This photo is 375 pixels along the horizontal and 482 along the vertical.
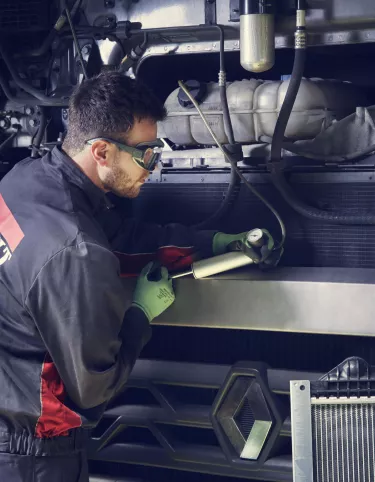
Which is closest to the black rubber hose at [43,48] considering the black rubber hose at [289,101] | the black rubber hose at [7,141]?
the black rubber hose at [7,141]

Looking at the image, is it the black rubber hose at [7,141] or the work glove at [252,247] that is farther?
the black rubber hose at [7,141]

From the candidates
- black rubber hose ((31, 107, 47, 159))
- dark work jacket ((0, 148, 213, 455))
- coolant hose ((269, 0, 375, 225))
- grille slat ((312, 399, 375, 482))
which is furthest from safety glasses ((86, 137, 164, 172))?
grille slat ((312, 399, 375, 482))

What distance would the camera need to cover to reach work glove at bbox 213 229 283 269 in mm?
2271

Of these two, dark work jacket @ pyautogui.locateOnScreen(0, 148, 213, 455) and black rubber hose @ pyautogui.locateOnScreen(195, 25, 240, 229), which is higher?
black rubber hose @ pyautogui.locateOnScreen(195, 25, 240, 229)

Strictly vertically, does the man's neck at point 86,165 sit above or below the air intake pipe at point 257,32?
below

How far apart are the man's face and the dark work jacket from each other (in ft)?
0.15

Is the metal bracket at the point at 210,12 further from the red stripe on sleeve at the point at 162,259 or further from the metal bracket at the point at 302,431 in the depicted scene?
the metal bracket at the point at 302,431

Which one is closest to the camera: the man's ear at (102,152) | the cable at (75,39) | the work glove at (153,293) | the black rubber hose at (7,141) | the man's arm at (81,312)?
the man's arm at (81,312)

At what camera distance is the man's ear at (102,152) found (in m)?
2.05

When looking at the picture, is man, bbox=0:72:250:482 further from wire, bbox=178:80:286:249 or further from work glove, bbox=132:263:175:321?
wire, bbox=178:80:286:249

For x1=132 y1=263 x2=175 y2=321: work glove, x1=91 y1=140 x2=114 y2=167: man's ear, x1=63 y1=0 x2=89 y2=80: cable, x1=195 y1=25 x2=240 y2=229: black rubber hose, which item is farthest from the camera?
x1=63 y1=0 x2=89 y2=80: cable

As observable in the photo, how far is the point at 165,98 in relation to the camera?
2836 mm

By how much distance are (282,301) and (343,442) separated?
0.45 m

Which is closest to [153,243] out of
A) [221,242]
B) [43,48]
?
[221,242]
